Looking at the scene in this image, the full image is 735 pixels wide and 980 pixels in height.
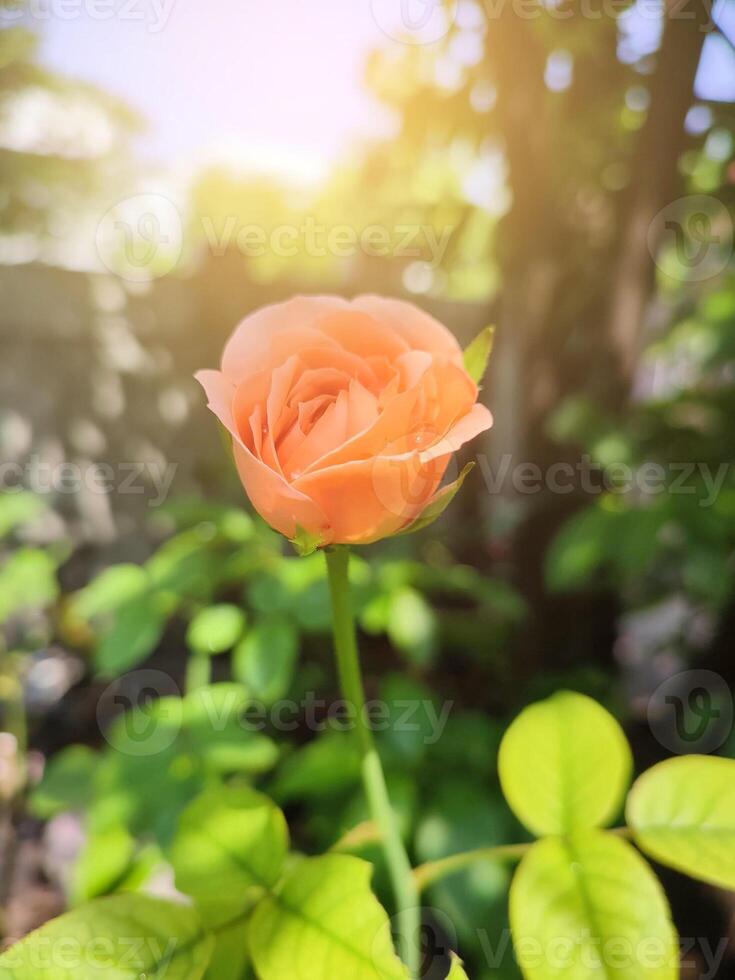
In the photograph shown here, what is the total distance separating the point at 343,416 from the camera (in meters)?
0.31

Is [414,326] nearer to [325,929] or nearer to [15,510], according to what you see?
[325,929]

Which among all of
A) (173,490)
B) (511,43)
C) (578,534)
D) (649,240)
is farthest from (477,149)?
(173,490)

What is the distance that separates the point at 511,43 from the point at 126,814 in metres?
1.52

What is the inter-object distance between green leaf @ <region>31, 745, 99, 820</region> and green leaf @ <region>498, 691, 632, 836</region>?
69 cm

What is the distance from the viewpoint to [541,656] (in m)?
1.33

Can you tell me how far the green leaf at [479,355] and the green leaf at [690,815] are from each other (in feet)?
0.83

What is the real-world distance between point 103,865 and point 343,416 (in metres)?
0.56

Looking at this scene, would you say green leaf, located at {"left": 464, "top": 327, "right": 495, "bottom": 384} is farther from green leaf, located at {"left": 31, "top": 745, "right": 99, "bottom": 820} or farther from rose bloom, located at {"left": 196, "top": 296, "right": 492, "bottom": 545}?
green leaf, located at {"left": 31, "top": 745, "right": 99, "bottom": 820}

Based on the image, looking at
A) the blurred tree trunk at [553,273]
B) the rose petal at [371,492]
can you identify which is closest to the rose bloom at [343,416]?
the rose petal at [371,492]

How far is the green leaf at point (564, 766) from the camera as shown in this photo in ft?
1.24

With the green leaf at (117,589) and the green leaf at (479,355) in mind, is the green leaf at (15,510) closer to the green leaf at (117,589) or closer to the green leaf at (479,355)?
the green leaf at (117,589)

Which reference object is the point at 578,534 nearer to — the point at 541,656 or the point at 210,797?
the point at 541,656

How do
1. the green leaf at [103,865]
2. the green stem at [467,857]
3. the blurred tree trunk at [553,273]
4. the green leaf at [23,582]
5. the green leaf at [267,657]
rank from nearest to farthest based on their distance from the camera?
the green stem at [467,857], the green leaf at [103,865], the green leaf at [267,657], the green leaf at [23,582], the blurred tree trunk at [553,273]

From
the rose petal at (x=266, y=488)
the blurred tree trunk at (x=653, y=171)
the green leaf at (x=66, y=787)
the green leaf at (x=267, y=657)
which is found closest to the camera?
the rose petal at (x=266, y=488)
